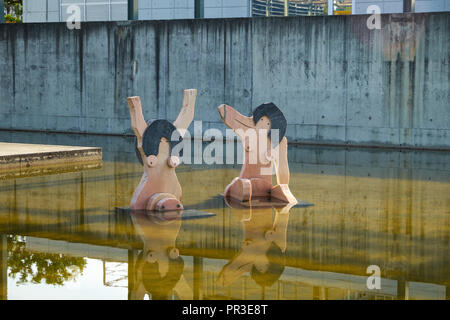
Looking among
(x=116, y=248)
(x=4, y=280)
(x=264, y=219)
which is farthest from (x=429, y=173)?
(x=4, y=280)

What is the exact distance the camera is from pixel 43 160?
43.1 ft

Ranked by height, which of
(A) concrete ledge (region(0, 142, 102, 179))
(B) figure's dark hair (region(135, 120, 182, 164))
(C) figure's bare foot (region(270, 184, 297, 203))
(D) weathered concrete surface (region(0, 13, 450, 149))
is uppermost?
(D) weathered concrete surface (region(0, 13, 450, 149))

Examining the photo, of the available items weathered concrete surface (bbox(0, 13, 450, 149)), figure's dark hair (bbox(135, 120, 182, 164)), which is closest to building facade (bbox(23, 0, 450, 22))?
weathered concrete surface (bbox(0, 13, 450, 149))

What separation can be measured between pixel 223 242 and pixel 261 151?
9.80 feet

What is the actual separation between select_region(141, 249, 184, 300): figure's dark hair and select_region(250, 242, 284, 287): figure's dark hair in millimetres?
617

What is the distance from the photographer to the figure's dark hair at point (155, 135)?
29.2ft

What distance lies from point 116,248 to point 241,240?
1.24 meters

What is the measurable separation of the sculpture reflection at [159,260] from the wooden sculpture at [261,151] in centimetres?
165

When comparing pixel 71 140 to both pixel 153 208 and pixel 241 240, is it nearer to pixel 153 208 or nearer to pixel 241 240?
pixel 153 208

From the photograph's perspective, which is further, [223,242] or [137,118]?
[137,118]

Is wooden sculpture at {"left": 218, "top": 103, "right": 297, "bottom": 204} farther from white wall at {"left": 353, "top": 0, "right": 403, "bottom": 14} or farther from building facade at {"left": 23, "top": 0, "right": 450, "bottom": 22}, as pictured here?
building facade at {"left": 23, "top": 0, "right": 450, "bottom": 22}

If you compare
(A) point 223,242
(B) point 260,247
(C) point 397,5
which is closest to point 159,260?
(A) point 223,242

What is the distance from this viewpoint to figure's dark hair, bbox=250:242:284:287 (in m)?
5.93

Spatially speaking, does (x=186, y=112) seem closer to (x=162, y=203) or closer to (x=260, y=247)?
(x=162, y=203)
